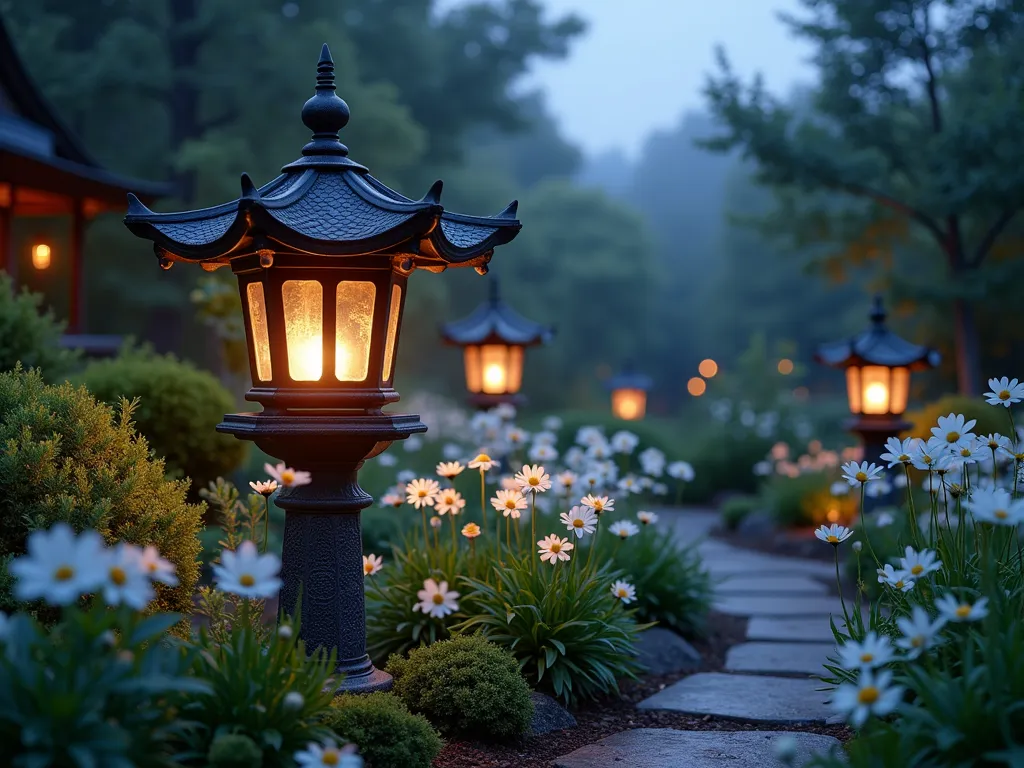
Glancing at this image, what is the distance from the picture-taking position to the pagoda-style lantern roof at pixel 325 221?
130 inches

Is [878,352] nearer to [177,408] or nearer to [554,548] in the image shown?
[554,548]

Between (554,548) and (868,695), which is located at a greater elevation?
(554,548)

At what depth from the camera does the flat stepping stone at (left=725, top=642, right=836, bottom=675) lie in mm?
4953

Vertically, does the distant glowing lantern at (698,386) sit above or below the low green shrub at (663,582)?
above

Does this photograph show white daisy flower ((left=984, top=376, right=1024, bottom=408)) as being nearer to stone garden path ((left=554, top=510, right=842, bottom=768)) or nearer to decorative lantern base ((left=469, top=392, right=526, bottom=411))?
stone garden path ((left=554, top=510, right=842, bottom=768))

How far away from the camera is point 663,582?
547 centimetres

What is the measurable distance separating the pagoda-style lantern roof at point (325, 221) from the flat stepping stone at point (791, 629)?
3.27 meters

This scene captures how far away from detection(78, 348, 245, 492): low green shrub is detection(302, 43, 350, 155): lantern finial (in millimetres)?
3230

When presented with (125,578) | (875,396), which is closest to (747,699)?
(125,578)

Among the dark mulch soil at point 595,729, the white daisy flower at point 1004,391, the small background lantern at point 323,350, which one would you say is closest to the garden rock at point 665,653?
the dark mulch soil at point 595,729

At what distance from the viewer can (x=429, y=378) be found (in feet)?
88.2

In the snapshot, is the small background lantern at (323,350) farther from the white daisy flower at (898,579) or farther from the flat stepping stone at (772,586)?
the flat stepping stone at (772,586)

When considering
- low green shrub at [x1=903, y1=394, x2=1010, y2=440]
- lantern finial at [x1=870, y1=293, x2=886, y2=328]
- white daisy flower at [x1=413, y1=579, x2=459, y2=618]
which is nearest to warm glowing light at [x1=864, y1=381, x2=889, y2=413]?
lantern finial at [x1=870, y1=293, x2=886, y2=328]

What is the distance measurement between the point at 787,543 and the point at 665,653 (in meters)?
5.42
